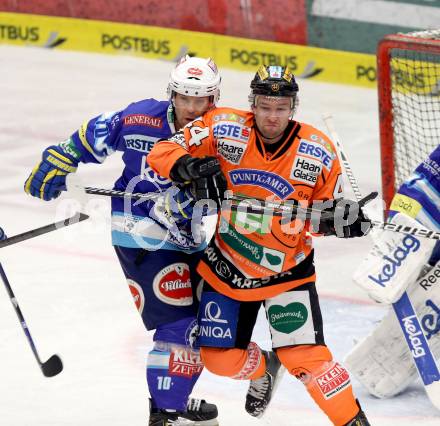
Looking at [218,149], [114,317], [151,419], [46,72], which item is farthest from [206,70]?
[46,72]

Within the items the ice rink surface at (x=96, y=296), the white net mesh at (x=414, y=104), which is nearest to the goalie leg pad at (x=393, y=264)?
the ice rink surface at (x=96, y=296)

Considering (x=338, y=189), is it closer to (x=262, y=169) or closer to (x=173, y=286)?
(x=262, y=169)

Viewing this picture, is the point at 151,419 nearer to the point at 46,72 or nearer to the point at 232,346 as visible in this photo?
the point at 232,346

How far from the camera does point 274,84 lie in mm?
3875

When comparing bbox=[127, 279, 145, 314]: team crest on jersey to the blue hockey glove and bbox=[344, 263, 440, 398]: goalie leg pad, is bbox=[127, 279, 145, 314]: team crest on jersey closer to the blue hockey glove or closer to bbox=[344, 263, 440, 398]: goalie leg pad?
the blue hockey glove

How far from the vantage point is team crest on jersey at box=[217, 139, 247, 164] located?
3.94 m

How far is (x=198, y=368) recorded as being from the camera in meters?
4.21

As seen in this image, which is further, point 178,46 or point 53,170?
point 178,46

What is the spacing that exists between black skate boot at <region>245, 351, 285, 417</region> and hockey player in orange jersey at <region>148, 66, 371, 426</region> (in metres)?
0.24

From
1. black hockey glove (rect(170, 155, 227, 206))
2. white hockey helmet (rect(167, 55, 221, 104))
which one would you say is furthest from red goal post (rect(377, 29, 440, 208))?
black hockey glove (rect(170, 155, 227, 206))

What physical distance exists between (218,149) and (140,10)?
616cm

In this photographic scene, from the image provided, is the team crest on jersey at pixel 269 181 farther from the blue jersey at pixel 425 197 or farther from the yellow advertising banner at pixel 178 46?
the yellow advertising banner at pixel 178 46

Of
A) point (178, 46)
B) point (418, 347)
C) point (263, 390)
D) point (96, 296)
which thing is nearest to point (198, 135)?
point (263, 390)

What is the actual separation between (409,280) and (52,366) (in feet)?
4.40
